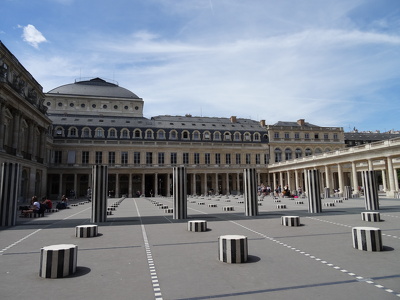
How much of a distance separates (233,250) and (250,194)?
36.2 ft

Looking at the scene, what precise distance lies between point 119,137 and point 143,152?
608 centimetres

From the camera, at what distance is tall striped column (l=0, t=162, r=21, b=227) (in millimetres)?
14812

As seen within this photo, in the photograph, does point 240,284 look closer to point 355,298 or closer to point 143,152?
point 355,298

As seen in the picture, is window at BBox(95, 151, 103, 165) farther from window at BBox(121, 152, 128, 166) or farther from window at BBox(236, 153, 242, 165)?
window at BBox(236, 153, 242, 165)

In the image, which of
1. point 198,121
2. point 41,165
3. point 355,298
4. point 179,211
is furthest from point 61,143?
point 355,298

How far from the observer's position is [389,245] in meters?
8.83

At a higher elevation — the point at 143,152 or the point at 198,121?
the point at 198,121

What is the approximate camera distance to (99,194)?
1567cm

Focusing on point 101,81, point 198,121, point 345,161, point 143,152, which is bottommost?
point 345,161

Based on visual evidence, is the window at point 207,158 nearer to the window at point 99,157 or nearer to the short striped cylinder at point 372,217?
the window at point 99,157

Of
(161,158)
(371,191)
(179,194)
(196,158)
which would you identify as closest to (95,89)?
(161,158)

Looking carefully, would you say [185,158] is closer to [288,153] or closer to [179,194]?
[288,153]

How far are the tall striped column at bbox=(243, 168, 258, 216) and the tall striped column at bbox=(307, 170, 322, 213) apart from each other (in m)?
4.01

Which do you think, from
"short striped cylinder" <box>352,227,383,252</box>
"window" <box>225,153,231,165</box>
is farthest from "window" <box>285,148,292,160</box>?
"short striped cylinder" <box>352,227,383,252</box>
